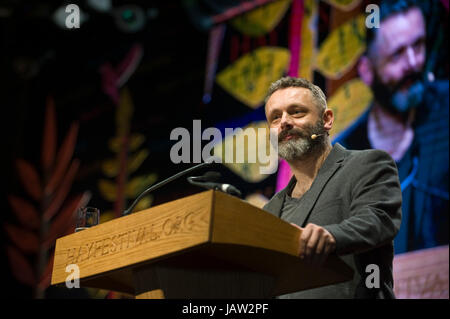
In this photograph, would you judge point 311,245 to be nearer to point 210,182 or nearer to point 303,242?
point 303,242

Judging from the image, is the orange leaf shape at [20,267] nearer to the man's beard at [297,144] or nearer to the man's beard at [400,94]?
the man's beard at [400,94]

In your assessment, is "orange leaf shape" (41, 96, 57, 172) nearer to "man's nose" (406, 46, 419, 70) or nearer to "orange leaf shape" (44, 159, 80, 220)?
"orange leaf shape" (44, 159, 80, 220)

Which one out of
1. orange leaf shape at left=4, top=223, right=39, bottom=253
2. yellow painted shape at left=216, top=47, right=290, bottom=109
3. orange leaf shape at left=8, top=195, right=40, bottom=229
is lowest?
orange leaf shape at left=4, top=223, right=39, bottom=253

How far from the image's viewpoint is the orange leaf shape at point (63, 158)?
5.86m

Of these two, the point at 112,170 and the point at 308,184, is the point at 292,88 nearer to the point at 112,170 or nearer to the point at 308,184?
the point at 308,184

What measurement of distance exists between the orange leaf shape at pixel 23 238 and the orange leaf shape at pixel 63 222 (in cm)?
12

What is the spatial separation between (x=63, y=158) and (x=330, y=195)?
15.1 ft

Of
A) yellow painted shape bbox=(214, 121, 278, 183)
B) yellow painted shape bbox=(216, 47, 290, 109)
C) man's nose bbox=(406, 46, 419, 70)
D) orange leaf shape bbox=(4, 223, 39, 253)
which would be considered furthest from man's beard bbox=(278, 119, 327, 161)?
orange leaf shape bbox=(4, 223, 39, 253)

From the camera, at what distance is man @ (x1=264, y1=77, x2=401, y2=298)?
153 cm

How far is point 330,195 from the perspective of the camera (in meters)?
1.86

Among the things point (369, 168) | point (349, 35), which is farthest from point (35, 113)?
point (369, 168)

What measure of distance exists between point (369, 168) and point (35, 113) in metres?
5.10

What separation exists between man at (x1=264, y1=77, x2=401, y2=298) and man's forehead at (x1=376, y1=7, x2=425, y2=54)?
186 cm

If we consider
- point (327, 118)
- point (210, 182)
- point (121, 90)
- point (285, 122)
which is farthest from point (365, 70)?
point (121, 90)
